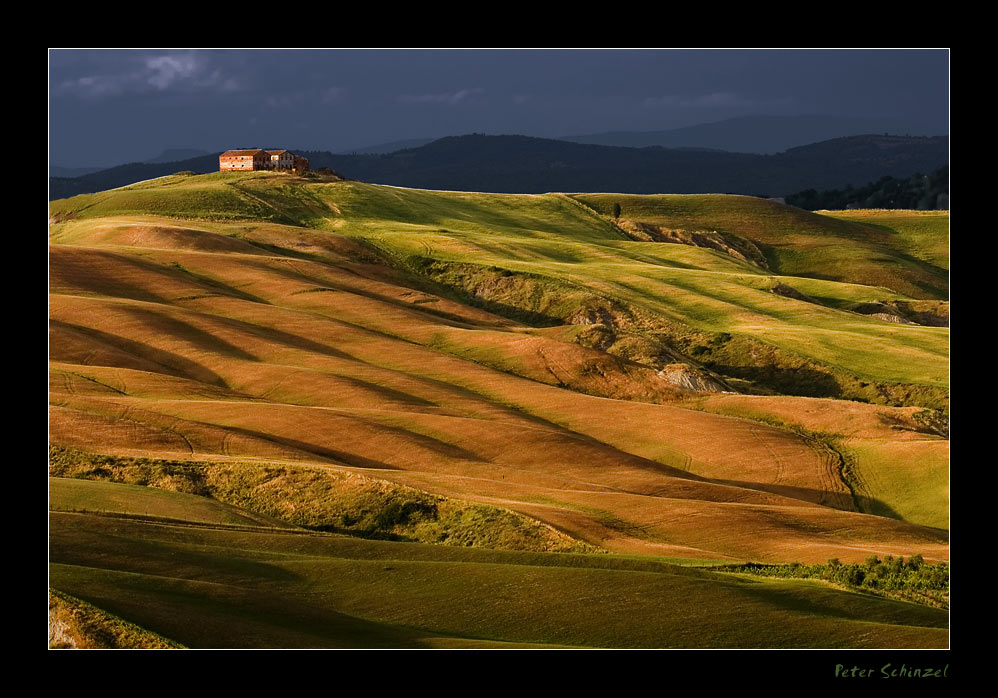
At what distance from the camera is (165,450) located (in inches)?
1667

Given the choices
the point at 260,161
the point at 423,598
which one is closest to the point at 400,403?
the point at 423,598

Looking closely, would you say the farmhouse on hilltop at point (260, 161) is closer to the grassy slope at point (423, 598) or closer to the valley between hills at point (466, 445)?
the valley between hills at point (466, 445)

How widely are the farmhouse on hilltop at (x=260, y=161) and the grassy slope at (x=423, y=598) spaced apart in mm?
163736

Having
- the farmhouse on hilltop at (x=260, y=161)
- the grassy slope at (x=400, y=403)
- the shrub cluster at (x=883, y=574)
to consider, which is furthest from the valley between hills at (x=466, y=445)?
the farmhouse on hilltop at (x=260, y=161)

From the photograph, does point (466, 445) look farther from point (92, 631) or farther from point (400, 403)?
point (92, 631)

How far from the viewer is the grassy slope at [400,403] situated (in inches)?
1581

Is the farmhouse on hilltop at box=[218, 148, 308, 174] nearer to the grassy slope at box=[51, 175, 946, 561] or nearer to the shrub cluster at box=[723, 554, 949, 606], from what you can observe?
the grassy slope at box=[51, 175, 946, 561]

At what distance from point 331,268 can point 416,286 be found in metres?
9.29

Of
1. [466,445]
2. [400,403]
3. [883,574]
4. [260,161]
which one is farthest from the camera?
[260,161]

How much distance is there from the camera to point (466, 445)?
49.0 m

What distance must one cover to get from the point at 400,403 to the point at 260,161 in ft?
460

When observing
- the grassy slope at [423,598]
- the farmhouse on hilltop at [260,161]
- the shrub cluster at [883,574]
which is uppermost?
the farmhouse on hilltop at [260,161]

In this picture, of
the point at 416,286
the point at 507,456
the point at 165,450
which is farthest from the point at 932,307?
the point at 165,450

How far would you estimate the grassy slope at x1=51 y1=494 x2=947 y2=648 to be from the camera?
22.1 metres
